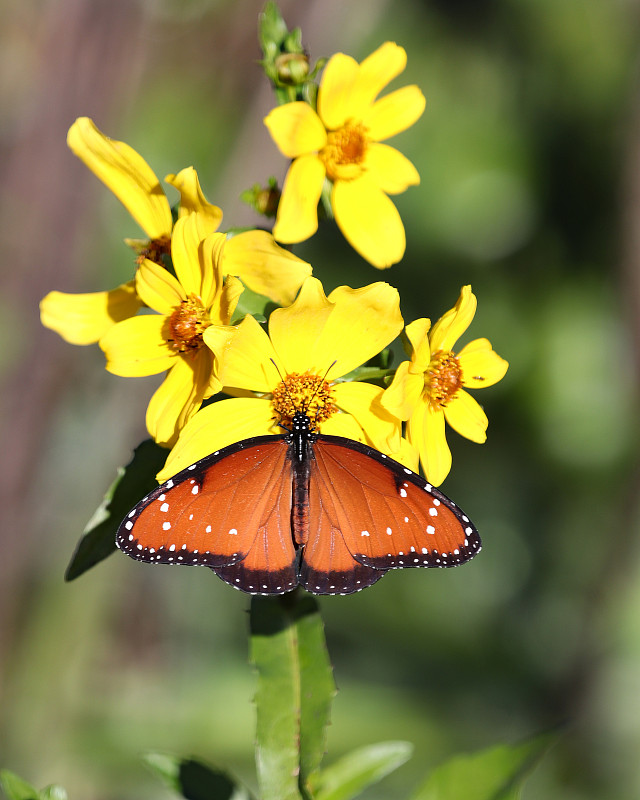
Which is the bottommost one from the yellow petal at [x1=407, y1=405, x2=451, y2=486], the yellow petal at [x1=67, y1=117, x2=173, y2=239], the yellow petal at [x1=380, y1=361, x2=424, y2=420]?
the yellow petal at [x1=407, y1=405, x2=451, y2=486]

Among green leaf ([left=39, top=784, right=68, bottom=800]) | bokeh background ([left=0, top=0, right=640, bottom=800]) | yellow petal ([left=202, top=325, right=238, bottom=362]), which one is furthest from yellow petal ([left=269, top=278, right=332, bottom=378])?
bokeh background ([left=0, top=0, right=640, bottom=800])

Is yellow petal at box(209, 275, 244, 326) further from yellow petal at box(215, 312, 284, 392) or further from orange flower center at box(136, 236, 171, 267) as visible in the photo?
orange flower center at box(136, 236, 171, 267)

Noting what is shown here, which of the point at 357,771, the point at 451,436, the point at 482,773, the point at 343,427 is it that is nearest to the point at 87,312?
the point at 343,427

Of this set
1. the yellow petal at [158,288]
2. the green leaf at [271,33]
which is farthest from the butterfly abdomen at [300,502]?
the green leaf at [271,33]

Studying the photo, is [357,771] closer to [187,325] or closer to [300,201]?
[187,325]

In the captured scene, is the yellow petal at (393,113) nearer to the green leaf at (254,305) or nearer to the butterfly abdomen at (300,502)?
the green leaf at (254,305)

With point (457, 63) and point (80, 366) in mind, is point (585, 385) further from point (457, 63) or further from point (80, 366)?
point (80, 366)

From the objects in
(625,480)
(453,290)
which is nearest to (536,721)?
(625,480)
